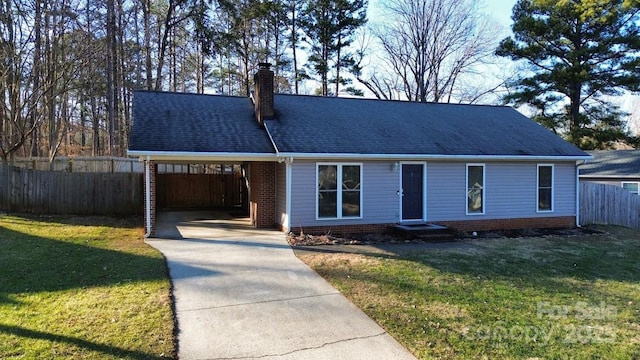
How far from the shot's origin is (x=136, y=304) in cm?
534

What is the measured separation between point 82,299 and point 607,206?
17196 mm

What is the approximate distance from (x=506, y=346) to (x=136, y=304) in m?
4.36

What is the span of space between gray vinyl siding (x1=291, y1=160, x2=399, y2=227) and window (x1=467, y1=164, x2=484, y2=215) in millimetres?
2429

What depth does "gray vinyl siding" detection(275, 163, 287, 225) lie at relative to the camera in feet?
37.0

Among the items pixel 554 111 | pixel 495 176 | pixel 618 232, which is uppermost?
pixel 554 111

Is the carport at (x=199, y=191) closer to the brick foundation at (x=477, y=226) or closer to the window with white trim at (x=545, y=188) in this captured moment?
the brick foundation at (x=477, y=226)

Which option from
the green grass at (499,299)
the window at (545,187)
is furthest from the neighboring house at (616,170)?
the green grass at (499,299)

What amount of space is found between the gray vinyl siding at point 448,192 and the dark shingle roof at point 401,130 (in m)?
0.48

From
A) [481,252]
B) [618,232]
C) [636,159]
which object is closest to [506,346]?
[481,252]

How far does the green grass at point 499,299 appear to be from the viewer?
448 cm

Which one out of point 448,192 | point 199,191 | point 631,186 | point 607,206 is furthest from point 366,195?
point 631,186

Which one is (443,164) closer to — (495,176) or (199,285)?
(495,176)

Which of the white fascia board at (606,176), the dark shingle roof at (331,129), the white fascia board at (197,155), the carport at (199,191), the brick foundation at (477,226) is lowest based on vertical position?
the brick foundation at (477,226)

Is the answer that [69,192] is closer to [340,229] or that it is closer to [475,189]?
[340,229]
